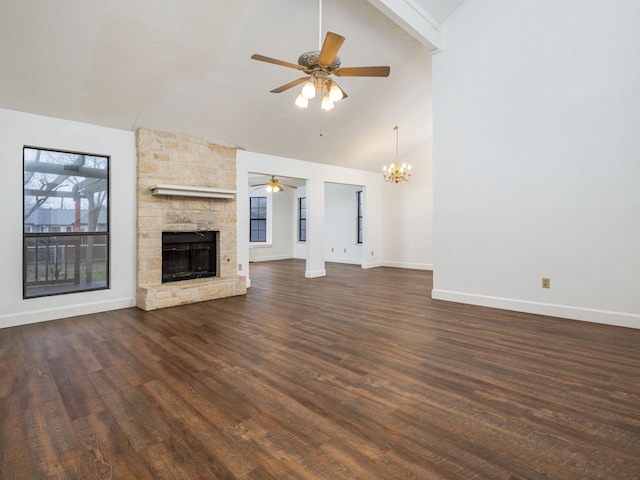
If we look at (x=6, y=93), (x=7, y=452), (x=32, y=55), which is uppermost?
(x=32, y=55)

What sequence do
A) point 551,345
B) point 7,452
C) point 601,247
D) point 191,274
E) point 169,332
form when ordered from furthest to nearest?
point 191,274 < point 601,247 < point 169,332 < point 551,345 < point 7,452

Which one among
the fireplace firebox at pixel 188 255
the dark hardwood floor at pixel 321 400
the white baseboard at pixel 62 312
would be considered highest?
the fireplace firebox at pixel 188 255

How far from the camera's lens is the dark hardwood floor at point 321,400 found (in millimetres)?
1606

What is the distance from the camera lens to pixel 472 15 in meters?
4.74

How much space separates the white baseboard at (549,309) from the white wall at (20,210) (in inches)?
187

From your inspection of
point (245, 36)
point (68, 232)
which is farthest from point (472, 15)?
point (68, 232)

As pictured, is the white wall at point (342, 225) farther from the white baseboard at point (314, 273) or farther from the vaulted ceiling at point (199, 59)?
the vaulted ceiling at point (199, 59)

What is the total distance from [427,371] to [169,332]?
270cm

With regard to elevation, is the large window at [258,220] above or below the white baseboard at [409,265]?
above

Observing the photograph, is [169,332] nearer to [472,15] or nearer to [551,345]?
[551,345]

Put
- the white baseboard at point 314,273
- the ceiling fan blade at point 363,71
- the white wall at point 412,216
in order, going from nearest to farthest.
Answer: the ceiling fan blade at point 363,71 → the white baseboard at point 314,273 → the white wall at point 412,216

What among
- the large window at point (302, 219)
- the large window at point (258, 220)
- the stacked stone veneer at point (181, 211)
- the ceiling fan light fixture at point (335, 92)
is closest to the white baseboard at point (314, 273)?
the stacked stone veneer at point (181, 211)

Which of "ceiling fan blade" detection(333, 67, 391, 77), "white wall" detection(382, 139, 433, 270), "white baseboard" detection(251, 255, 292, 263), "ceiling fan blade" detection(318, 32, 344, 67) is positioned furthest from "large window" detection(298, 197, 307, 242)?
"ceiling fan blade" detection(318, 32, 344, 67)

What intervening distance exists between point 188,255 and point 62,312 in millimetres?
1868
